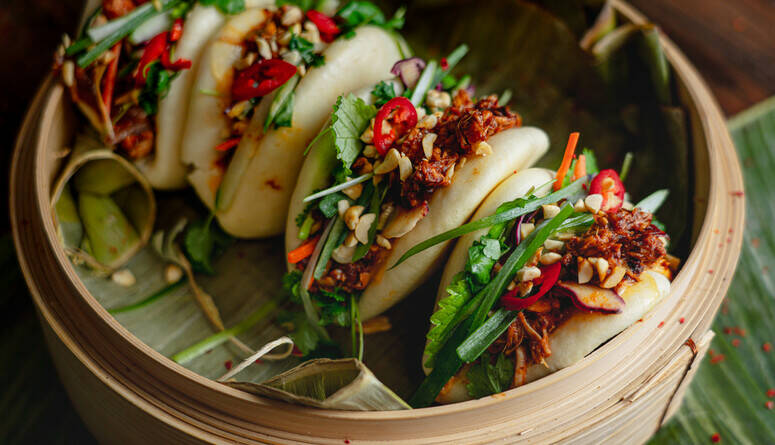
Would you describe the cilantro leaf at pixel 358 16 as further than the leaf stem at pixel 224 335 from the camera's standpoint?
Yes

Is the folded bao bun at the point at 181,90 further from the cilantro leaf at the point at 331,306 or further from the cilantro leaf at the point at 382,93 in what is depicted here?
the cilantro leaf at the point at 331,306

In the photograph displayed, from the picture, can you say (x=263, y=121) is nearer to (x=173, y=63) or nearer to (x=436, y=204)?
(x=173, y=63)

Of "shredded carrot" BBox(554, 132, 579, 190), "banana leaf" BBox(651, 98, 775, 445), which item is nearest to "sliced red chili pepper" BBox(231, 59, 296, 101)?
"shredded carrot" BBox(554, 132, 579, 190)

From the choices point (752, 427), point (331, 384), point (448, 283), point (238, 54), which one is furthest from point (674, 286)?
point (238, 54)

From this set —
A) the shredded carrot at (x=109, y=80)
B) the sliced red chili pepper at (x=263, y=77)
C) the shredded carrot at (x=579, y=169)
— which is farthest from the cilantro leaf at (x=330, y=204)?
the shredded carrot at (x=109, y=80)

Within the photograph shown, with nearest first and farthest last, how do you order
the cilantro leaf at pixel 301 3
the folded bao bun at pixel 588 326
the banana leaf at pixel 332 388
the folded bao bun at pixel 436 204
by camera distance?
the banana leaf at pixel 332 388
the folded bao bun at pixel 588 326
the folded bao bun at pixel 436 204
the cilantro leaf at pixel 301 3

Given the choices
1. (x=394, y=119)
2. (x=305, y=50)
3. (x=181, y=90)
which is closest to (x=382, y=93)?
(x=394, y=119)

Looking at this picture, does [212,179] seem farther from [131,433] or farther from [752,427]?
[752,427]
